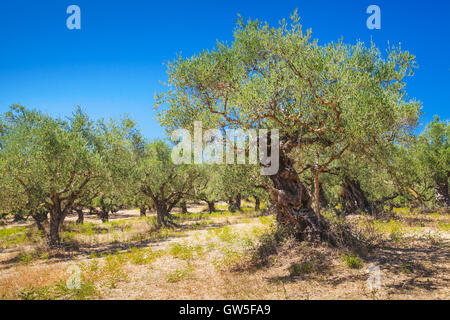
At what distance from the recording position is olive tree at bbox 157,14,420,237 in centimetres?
1006

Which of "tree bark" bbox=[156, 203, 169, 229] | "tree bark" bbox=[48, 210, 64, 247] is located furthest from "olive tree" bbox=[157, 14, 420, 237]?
"tree bark" bbox=[156, 203, 169, 229]

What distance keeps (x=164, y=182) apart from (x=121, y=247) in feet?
36.6

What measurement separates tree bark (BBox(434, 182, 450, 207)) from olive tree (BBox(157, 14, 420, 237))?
23918 millimetres

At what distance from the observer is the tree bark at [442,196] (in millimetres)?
28837

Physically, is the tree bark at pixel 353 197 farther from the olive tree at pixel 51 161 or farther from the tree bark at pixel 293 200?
the olive tree at pixel 51 161

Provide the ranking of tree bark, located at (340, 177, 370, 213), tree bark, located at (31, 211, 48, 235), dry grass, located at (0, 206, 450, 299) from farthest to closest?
tree bark, located at (31, 211, 48, 235)
tree bark, located at (340, 177, 370, 213)
dry grass, located at (0, 206, 450, 299)

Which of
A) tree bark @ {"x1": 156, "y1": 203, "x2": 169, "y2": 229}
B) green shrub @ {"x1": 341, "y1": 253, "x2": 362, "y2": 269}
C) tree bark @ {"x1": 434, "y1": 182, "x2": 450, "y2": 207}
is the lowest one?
tree bark @ {"x1": 156, "y1": 203, "x2": 169, "y2": 229}

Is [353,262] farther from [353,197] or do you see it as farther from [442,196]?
[442,196]

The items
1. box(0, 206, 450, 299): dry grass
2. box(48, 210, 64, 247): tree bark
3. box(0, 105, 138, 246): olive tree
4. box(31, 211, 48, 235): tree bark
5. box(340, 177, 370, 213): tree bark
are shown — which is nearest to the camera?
box(0, 206, 450, 299): dry grass

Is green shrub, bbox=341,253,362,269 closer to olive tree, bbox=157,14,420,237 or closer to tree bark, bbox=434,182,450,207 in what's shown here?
olive tree, bbox=157,14,420,237

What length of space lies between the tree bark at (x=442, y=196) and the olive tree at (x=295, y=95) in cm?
2392

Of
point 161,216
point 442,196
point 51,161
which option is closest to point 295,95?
point 51,161

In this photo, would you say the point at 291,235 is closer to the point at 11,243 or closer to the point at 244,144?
the point at 244,144

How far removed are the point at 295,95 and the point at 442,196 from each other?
93.6 ft
